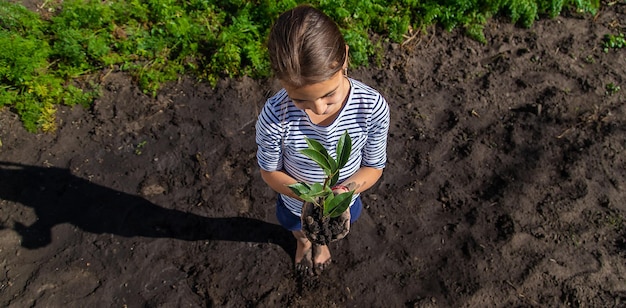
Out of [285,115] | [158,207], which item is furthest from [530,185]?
[158,207]

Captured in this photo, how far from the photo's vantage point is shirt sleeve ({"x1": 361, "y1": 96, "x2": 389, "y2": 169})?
2006 millimetres

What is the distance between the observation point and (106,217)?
3281 mm

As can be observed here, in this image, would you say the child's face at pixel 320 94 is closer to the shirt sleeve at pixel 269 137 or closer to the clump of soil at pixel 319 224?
the shirt sleeve at pixel 269 137

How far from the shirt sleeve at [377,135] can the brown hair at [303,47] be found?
1.34 feet

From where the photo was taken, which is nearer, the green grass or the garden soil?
the garden soil

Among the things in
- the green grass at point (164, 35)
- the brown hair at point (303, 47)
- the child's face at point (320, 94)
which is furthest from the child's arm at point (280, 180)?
the green grass at point (164, 35)

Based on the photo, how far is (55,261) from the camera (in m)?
3.10

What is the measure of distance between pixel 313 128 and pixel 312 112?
0.07 metres

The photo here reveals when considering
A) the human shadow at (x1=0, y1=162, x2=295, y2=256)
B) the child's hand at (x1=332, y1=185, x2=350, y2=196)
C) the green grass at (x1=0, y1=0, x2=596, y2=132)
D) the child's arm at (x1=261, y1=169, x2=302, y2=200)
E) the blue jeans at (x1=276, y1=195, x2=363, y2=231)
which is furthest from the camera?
the green grass at (x1=0, y1=0, x2=596, y2=132)

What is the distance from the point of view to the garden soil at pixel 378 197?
3.03 meters

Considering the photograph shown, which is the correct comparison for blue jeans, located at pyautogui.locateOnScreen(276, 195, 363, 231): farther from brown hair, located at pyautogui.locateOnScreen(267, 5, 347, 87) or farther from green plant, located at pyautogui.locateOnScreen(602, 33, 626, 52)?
green plant, located at pyautogui.locateOnScreen(602, 33, 626, 52)

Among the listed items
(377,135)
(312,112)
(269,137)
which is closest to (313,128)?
(312,112)

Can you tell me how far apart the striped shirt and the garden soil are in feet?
3.89

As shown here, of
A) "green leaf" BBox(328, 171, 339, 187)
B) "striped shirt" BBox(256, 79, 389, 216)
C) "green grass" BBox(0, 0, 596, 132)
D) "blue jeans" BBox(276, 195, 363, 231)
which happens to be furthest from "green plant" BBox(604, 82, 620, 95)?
"green leaf" BBox(328, 171, 339, 187)
